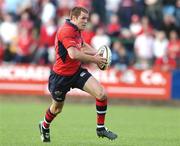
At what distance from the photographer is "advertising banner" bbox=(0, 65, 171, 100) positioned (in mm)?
21375

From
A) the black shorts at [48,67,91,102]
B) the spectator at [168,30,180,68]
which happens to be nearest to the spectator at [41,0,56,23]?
the spectator at [168,30,180,68]

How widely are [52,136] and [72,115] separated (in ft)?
18.3

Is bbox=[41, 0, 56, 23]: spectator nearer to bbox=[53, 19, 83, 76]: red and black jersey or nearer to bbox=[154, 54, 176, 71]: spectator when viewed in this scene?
bbox=[154, 54, 176, 71]: spectator

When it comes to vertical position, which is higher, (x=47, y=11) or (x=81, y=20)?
(x=81, y=20)

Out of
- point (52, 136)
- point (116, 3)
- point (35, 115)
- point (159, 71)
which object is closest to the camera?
point (52, 136)

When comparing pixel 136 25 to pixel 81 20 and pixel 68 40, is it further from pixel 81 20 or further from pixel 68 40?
pixel 68 40

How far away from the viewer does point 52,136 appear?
467 inches

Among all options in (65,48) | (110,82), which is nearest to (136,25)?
(110,82)

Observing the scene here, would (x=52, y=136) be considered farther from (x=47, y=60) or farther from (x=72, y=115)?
(x=47, y=60)

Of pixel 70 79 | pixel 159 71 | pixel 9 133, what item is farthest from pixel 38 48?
pixel 70 79

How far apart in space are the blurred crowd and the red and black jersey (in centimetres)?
1053

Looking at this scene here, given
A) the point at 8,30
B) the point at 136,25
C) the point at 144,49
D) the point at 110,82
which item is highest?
the point at 136,25

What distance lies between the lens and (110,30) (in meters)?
22.4

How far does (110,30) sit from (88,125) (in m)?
8.37
